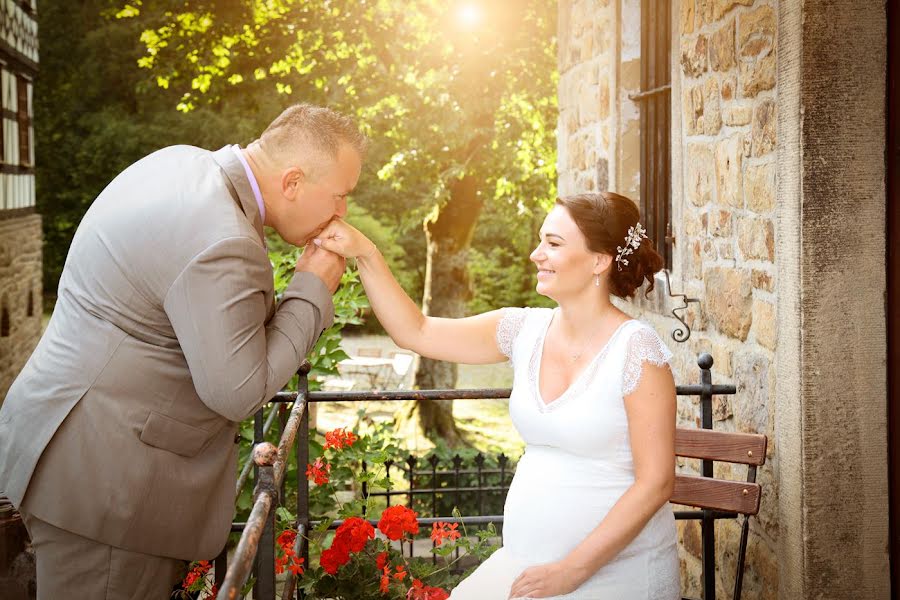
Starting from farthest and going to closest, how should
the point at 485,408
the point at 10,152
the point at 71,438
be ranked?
the point at 485,408, the point at 10,152, the point at 71,438

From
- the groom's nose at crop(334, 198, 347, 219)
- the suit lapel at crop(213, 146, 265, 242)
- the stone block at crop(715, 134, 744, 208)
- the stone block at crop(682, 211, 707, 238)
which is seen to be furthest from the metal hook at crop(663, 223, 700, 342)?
the suit lapel at crop(213, 146, 265, 242)

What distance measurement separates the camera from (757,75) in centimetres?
350

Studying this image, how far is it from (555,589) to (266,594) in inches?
29.1

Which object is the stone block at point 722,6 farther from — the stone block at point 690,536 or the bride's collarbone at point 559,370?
the stone block at point 690,536

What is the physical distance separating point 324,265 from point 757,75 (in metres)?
1.86

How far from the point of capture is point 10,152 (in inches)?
473

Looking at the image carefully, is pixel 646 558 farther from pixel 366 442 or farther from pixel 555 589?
pixel 366 442

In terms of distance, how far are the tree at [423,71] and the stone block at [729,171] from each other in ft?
25.1

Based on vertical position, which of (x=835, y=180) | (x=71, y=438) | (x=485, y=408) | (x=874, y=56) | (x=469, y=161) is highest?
(x=469, y=161)

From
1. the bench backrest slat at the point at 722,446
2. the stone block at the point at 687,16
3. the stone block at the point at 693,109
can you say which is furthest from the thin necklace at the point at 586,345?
the stone block at the point at 687,16

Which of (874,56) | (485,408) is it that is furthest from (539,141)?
(874,56)

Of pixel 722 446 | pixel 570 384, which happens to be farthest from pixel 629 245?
pixel 722 446

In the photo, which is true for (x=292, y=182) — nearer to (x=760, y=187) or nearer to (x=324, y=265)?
(x=324, y=265)

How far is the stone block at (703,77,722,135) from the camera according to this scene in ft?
12.9
